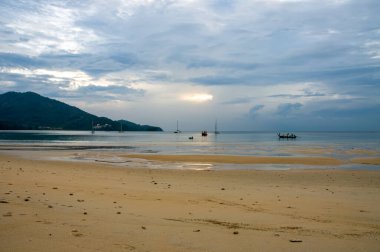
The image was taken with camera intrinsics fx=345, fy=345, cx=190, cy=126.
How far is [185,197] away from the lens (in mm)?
12414

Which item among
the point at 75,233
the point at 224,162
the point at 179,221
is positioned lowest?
the point at 224,162

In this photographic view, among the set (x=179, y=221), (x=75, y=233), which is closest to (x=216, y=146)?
(x=179, y=221)

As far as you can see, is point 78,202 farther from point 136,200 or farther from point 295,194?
point 295,194

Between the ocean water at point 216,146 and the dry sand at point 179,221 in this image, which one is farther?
the ocean water at point 216,146

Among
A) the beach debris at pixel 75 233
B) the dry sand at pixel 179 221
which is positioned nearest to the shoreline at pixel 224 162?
the dry sand at pixel 179 221

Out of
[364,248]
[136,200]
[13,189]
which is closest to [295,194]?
[136,200]

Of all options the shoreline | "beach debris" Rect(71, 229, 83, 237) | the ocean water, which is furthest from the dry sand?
the ocean water

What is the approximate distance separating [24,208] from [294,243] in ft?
21.1

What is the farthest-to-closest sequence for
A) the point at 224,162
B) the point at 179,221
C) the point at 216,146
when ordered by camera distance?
1. the point at 216,146
2. the point at 224,162
3. the point at 179,221

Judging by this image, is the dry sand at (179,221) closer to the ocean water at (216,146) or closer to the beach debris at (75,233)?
the beach debris at (75,233)

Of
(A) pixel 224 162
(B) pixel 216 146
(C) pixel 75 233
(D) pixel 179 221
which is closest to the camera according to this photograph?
(C) pixel 75 233

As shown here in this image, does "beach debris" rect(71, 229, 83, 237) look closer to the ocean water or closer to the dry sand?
the dry sand

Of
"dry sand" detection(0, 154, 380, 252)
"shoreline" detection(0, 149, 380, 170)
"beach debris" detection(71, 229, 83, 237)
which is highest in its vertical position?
"beach debris" detection(71, 229, 83, 237)

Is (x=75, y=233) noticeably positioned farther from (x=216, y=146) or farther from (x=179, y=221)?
(x=216, y=146)
